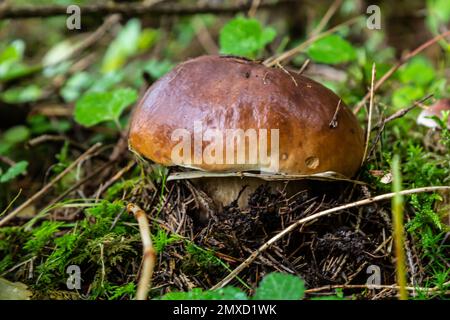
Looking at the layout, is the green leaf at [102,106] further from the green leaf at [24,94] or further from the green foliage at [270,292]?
the green foliage at [270,292]

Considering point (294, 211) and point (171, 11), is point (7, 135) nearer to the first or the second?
point (171, 11)

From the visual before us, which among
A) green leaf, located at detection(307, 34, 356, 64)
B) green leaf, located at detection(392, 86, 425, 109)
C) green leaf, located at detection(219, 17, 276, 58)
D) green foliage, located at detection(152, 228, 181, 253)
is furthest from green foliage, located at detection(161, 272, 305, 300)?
green leaf, located at detection(392, 86, 425, 109)

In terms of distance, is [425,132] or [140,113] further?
[425,132]

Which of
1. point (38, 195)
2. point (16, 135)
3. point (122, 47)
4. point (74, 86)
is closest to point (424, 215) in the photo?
point (38, 195)

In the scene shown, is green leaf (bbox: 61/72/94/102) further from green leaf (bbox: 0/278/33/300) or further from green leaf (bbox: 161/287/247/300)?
green leaf (bbox: 161/287/247/300)

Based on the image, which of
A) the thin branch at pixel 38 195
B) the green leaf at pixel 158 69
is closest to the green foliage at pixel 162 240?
the thin branch at pixel 38 195

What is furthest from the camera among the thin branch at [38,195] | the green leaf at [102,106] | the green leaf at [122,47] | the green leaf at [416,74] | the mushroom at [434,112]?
the green leaf at [122,47]
